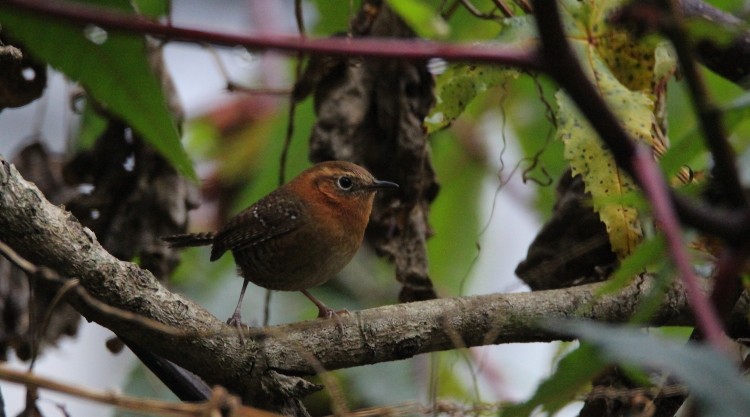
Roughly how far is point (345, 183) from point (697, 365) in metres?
3.43

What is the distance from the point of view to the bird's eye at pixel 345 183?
167 inches

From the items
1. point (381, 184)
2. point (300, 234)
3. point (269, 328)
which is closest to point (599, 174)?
point (269, 328)

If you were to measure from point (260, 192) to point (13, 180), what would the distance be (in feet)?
6.77

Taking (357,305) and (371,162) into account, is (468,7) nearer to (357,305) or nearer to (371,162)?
Result: (371,162)

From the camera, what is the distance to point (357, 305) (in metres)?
4.40

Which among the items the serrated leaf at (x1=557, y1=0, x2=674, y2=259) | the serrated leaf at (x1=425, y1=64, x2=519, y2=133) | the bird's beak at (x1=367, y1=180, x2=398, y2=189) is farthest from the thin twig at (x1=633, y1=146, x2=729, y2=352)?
the bird's beak at (x1=367, y1=180, x2=398, y2=189)

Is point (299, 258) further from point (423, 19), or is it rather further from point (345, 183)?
point (423, 19)

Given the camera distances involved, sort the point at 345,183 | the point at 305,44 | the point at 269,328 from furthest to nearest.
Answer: the point at 345,183 → the point at 269,328 → the point at 305,44

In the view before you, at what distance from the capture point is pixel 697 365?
91 cm

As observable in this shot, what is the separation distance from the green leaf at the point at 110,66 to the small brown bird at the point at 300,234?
240cm

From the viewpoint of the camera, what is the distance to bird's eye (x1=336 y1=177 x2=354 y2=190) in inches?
167

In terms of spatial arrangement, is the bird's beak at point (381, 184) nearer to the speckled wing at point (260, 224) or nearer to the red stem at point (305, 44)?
the speckled wing at point (260, 224)

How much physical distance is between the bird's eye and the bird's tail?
2.16 feet

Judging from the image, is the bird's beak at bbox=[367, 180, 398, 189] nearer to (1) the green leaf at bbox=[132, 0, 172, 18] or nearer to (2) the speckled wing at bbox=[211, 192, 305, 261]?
(2) the speckled wing at bbox=[211, 192, 305, 261]
